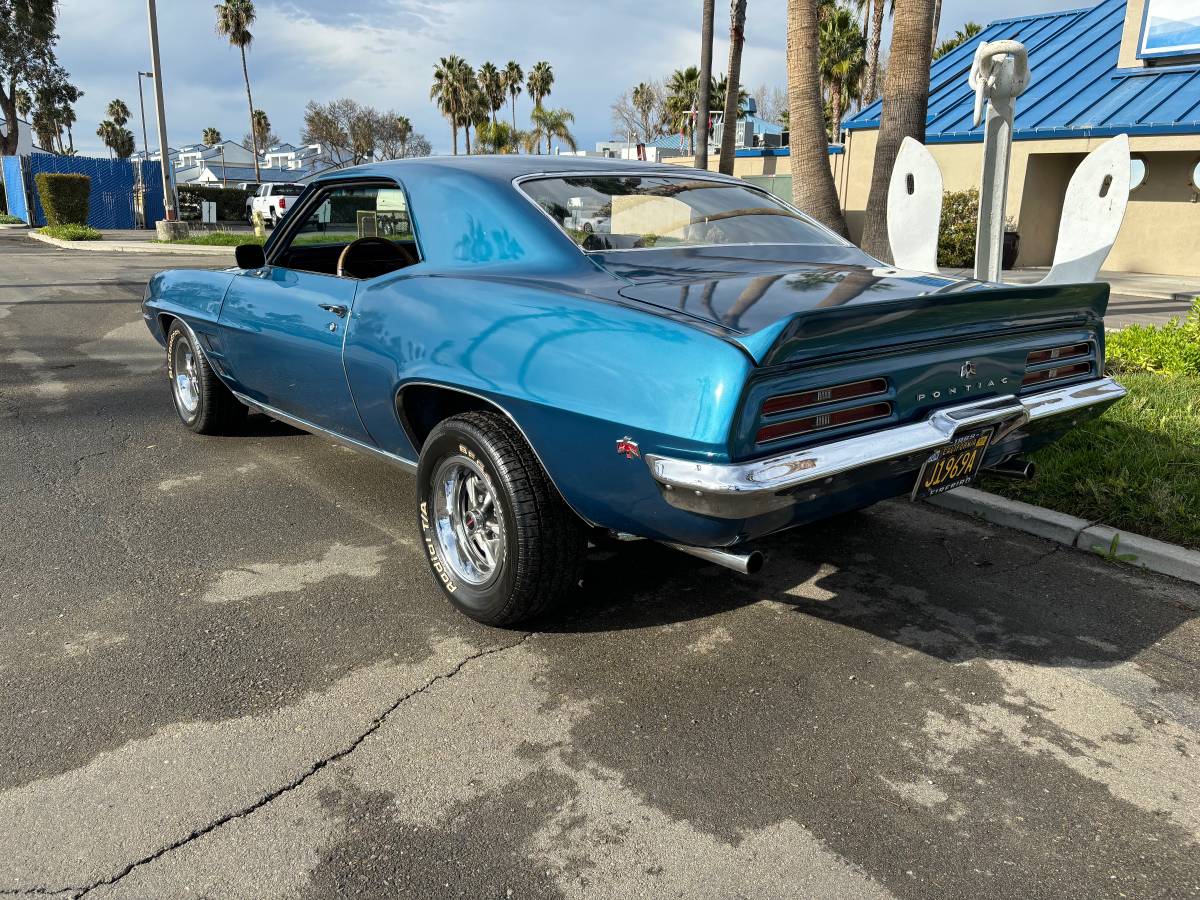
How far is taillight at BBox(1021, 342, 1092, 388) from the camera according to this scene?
130 inches

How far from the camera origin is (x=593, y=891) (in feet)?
6.82

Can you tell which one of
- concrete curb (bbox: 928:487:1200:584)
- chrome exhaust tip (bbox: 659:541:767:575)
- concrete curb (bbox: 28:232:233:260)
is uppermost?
concrete curb (bbox: 28:232:233:260)

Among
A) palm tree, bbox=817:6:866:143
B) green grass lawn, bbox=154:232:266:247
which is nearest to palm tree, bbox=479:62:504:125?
palm tree, bbox=817:6:866:143

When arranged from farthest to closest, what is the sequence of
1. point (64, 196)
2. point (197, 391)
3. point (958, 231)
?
point (64, 196) → point (958, 231) → point (197, 391)

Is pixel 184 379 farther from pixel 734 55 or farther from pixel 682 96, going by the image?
pixel 682 96

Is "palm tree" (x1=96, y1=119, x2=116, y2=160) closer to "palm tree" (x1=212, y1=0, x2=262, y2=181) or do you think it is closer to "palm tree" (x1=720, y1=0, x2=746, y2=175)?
"palm tree" (x1=212, y1=0, x2=262, y2=181)

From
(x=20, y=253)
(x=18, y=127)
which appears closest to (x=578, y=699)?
(x=20, y=253)

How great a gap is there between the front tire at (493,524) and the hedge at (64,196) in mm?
29176

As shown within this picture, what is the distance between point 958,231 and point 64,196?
81.3 ft

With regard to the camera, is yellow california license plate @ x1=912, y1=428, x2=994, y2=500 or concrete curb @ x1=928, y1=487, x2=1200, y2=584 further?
concrete curb @ x1=928, y1=487, x2=1200, y2=584

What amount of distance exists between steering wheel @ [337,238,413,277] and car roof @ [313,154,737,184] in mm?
320

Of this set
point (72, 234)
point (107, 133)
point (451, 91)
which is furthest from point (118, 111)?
point (72, 234)

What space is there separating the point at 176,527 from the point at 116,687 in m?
1.46

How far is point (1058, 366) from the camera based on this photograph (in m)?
3.40
